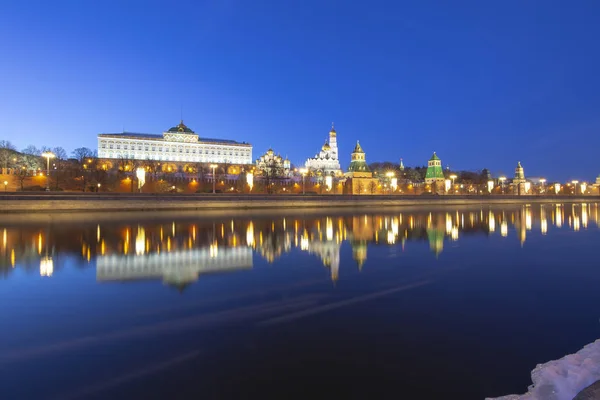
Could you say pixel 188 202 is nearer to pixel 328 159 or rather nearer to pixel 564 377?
pixel 564 377

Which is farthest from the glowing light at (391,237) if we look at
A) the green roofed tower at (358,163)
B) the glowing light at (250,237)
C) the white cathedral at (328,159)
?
the white cathedral at (328,159)

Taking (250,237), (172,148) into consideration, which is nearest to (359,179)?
(172,148)

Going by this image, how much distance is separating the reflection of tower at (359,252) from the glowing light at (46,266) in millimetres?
8259

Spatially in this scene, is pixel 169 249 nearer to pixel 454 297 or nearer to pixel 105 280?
pixel 105 280

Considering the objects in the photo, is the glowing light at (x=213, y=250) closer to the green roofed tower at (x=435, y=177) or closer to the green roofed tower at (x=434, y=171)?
the green roofed tower at (x=435, y=177)

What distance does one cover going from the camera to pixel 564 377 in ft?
14.1

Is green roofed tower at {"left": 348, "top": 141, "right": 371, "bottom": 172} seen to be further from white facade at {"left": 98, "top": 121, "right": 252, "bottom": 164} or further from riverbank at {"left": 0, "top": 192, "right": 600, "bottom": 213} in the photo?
white facade at {"left": 98, "top": 121, "right": 252, "bottom": 164}

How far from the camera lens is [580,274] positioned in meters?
9.94

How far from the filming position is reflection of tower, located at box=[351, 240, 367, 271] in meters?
A: 11.6

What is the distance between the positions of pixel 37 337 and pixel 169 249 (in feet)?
26.6

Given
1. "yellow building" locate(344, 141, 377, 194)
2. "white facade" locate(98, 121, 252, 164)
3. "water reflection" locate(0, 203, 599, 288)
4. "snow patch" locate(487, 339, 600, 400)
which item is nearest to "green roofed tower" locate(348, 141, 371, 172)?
"yellow building" locate(344, 141, 377, 194)

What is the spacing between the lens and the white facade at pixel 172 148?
101 metres

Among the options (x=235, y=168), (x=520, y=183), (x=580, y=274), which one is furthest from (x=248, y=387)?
(x=520, y=183)

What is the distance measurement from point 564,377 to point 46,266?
1203 centimetres
